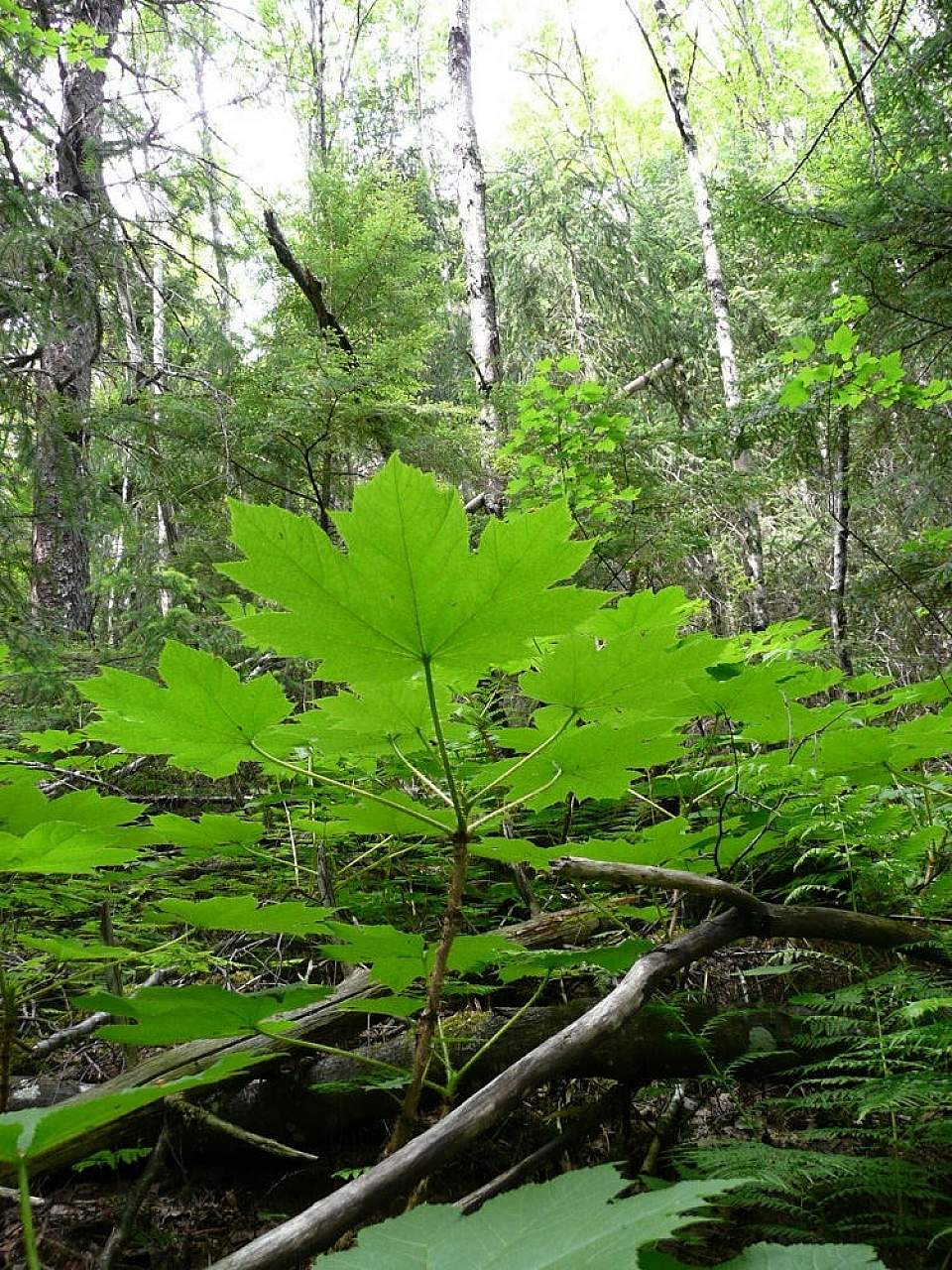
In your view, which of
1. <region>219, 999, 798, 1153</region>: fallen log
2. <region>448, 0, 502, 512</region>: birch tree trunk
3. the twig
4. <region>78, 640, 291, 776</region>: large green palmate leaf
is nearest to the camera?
<region>78, 640, 291, 776</region>: large green palmate leaf

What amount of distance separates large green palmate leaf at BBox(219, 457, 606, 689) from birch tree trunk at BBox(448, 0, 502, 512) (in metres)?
6.27

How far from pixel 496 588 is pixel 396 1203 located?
1.21 metres

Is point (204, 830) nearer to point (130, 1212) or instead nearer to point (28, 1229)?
point (130, 1212)

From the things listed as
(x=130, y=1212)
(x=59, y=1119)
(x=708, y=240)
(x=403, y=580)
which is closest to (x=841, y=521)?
(x=403, y=580)

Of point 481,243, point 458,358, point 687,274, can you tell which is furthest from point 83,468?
point 687,274

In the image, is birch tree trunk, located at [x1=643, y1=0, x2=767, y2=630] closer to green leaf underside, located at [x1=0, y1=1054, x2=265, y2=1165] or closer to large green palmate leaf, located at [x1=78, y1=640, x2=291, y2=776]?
large green palmate leaf, located at [x1=78, y1=640, x2=291, y2=776]

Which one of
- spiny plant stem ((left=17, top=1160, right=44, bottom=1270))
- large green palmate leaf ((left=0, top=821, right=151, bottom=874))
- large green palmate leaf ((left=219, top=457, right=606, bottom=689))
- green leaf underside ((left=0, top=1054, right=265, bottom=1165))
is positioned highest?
large green palmate leaf ((left=219, top=457, right=606, bottom=689))

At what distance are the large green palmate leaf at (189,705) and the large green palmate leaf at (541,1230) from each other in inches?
21.0

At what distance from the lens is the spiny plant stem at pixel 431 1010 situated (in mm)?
728

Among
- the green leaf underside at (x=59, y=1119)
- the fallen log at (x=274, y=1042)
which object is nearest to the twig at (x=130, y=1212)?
the fallen log at (x=274, y=1042)

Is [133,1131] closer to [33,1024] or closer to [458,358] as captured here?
[33,1024]

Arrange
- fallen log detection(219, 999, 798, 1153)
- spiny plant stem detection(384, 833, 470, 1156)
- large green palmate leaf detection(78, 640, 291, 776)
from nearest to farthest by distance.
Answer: spiny plant stem detection(384, 833, 470, 1156)
large green palmate leaf detection(78, 640, 291, 776)
fallen log detection(219, 999, 798, 1153)

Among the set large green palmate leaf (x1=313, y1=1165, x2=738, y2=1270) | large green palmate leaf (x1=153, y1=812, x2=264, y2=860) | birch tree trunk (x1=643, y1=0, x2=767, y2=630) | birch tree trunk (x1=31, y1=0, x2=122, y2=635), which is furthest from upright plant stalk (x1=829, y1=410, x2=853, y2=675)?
birch tree trunk (x1=31, y1=0, x2=122, y2=635)

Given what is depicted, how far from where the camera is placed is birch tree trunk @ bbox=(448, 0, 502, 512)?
742cm
